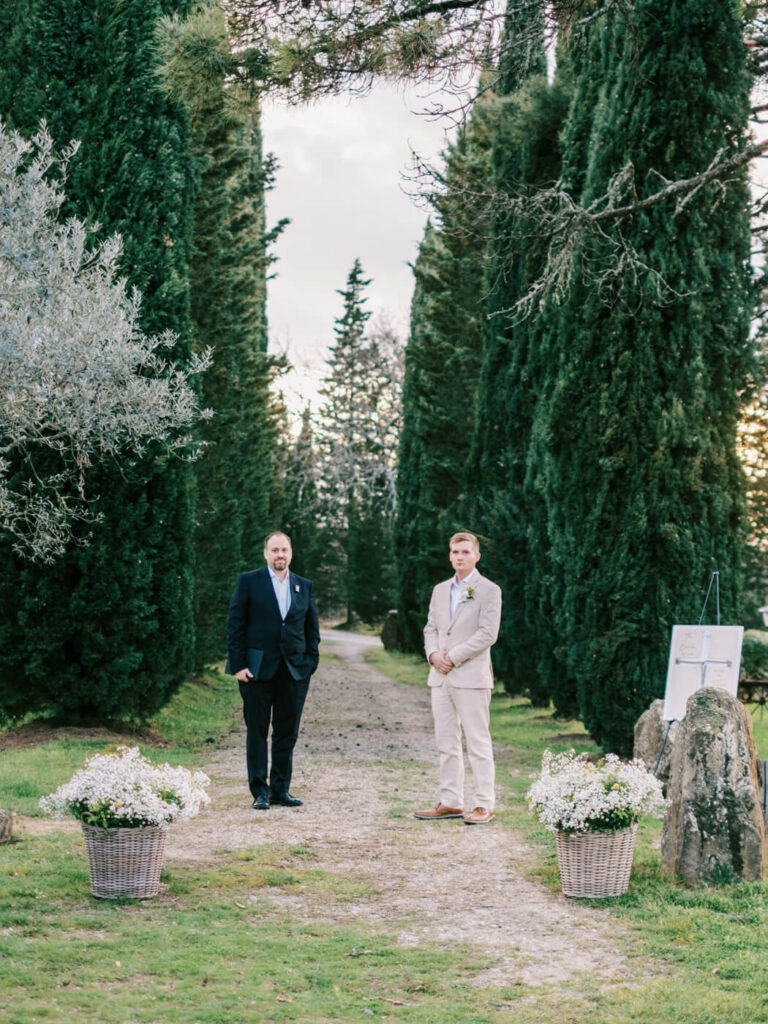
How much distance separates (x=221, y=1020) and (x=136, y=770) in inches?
74.7

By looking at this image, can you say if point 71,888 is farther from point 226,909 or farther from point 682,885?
point 682,885

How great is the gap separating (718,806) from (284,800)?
3476 millimetres

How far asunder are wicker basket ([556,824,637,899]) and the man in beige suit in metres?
1.85

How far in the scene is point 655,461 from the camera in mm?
10836

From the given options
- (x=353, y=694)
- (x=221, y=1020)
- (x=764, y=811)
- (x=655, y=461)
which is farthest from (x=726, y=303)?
(x=353, y=694)

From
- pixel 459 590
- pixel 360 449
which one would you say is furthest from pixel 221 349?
pixel 360 449

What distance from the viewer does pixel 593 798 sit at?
581 centimetres

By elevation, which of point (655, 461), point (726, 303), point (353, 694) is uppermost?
point (726, 303)

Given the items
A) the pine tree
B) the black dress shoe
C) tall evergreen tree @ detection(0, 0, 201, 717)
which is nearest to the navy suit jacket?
the black dress shoe

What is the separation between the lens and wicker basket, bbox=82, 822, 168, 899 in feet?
18.5

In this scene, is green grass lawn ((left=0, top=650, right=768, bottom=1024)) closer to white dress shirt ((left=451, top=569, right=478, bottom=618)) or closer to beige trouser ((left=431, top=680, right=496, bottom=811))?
beige trouser ((left=431, top=680, right=496, bottom=811))

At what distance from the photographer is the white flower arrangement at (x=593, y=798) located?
5812mm

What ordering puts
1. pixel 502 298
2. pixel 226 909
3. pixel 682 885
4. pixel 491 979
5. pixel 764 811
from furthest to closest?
1. pixel 502 298
2. pixel 764 811
3. pixel 682 885
4. pixel 226 909
5. pixel 491 979

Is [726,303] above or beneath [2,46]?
beneath
